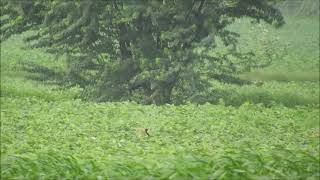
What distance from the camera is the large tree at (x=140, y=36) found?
63.5ft

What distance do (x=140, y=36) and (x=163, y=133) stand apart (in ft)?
23.1

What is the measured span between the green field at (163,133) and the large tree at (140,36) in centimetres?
135

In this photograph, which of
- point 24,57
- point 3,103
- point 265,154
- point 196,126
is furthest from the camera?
point 24,57

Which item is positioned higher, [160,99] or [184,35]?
[184,35]

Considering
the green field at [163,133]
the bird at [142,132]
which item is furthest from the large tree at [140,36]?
the bird at [142,132]

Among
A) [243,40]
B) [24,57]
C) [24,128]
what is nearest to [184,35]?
[24,128]

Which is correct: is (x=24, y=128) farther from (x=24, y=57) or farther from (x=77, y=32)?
(x=24, y=57)

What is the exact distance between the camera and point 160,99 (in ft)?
66.2

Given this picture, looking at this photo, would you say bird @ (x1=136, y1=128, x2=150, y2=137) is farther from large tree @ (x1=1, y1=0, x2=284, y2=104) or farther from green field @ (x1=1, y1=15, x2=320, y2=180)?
large tree @ (x1=1, y1=0, x2=284, y2=104)

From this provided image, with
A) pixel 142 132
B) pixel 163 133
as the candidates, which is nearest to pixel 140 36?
pixel 163 133

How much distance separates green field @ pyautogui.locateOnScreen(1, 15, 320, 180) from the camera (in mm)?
7148

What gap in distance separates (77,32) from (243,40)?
20.3m

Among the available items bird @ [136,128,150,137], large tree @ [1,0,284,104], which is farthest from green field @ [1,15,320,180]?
large tree @ [1,0,284,104]

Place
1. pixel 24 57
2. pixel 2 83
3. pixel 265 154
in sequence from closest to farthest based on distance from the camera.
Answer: pixel 265 154 → pixel 2 83 → pixel 24 57
